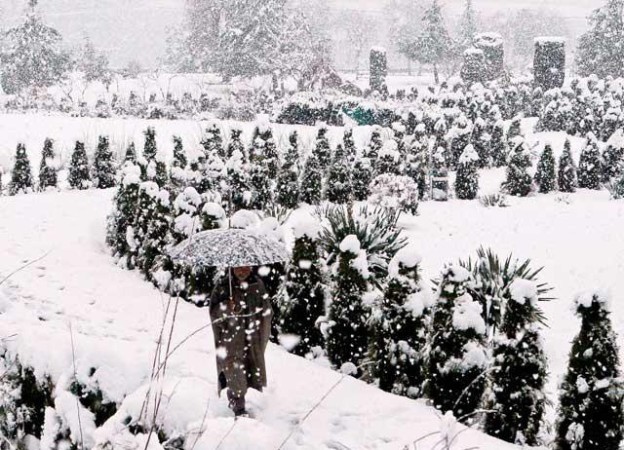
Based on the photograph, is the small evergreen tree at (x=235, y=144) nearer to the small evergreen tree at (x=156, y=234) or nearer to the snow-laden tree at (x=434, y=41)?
the small evergreen tree at (x=156, y=234)

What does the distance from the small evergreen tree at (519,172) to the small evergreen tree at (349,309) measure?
9978 mm

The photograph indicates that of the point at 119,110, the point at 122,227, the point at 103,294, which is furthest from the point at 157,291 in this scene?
the point at 119,110

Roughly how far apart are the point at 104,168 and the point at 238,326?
11.6 m

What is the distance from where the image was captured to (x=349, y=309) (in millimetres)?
6590

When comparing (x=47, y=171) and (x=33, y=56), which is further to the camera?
(x=33, y=56)

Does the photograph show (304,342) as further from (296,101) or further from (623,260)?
(296,101)

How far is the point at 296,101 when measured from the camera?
87.5 feet

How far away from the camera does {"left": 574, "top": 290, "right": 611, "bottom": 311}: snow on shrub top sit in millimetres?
5129

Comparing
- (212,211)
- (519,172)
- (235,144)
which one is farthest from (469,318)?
(235,144)

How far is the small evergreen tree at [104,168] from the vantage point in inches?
611

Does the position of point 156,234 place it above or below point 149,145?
below

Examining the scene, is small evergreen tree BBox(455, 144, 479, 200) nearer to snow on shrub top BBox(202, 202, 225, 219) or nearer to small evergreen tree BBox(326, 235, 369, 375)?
snow on shrub top BBox(202, 202, 225, 219)

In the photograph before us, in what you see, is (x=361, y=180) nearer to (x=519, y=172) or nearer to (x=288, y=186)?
(x=288, y=186)

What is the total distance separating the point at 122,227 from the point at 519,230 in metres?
7.15
